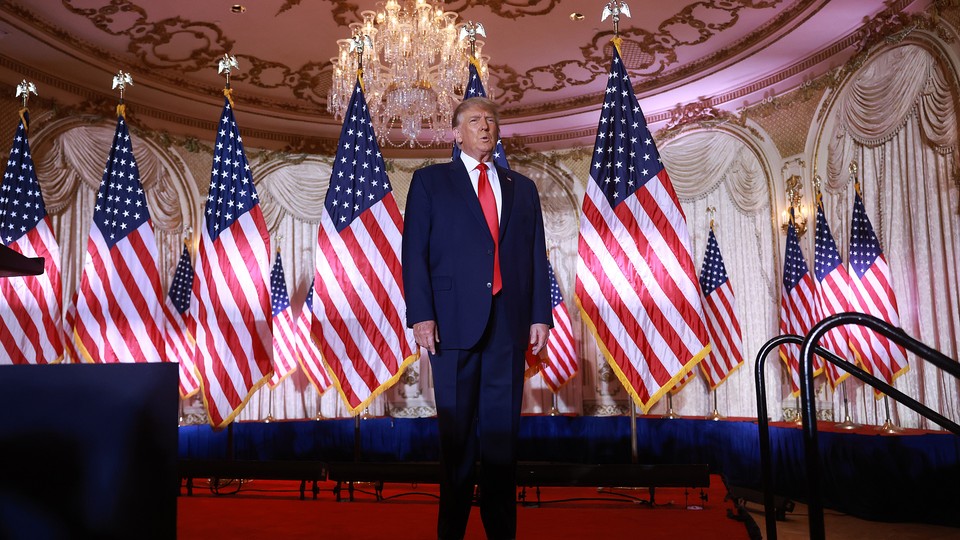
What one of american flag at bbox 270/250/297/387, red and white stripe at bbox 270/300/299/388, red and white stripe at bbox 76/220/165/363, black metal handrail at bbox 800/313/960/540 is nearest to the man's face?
black metal handrail at bbox 800/313/960/540

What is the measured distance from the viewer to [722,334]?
886cm

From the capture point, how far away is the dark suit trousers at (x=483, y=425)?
274 cm

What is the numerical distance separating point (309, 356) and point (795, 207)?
6.18 meters

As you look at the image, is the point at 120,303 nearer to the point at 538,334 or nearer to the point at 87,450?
the point at 538,334

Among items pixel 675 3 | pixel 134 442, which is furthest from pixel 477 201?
pixel 675 3

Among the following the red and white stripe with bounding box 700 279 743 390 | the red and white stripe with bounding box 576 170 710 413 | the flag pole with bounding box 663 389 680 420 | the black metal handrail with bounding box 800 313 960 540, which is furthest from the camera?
the flag pole with bounding box 663 389 680 420

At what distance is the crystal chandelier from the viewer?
6871 mm

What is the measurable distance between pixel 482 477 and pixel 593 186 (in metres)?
2.87

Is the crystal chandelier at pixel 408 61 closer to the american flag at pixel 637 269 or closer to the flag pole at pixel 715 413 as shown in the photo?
the american flag at pixel 637 269

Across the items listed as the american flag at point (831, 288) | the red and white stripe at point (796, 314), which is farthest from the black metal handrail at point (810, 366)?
the red and white stripe at point (796, 314)

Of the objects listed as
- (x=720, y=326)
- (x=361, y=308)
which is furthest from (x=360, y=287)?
(x=720, y=326)

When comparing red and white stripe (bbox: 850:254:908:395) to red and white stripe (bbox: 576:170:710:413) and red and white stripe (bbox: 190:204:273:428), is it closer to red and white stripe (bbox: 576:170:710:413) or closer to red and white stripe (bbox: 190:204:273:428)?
red and white stripe (bbox: 576:170:710:413)

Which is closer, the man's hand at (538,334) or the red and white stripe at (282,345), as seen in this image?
the man's hand at (538,334)

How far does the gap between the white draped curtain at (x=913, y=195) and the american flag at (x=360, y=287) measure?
4.81m
